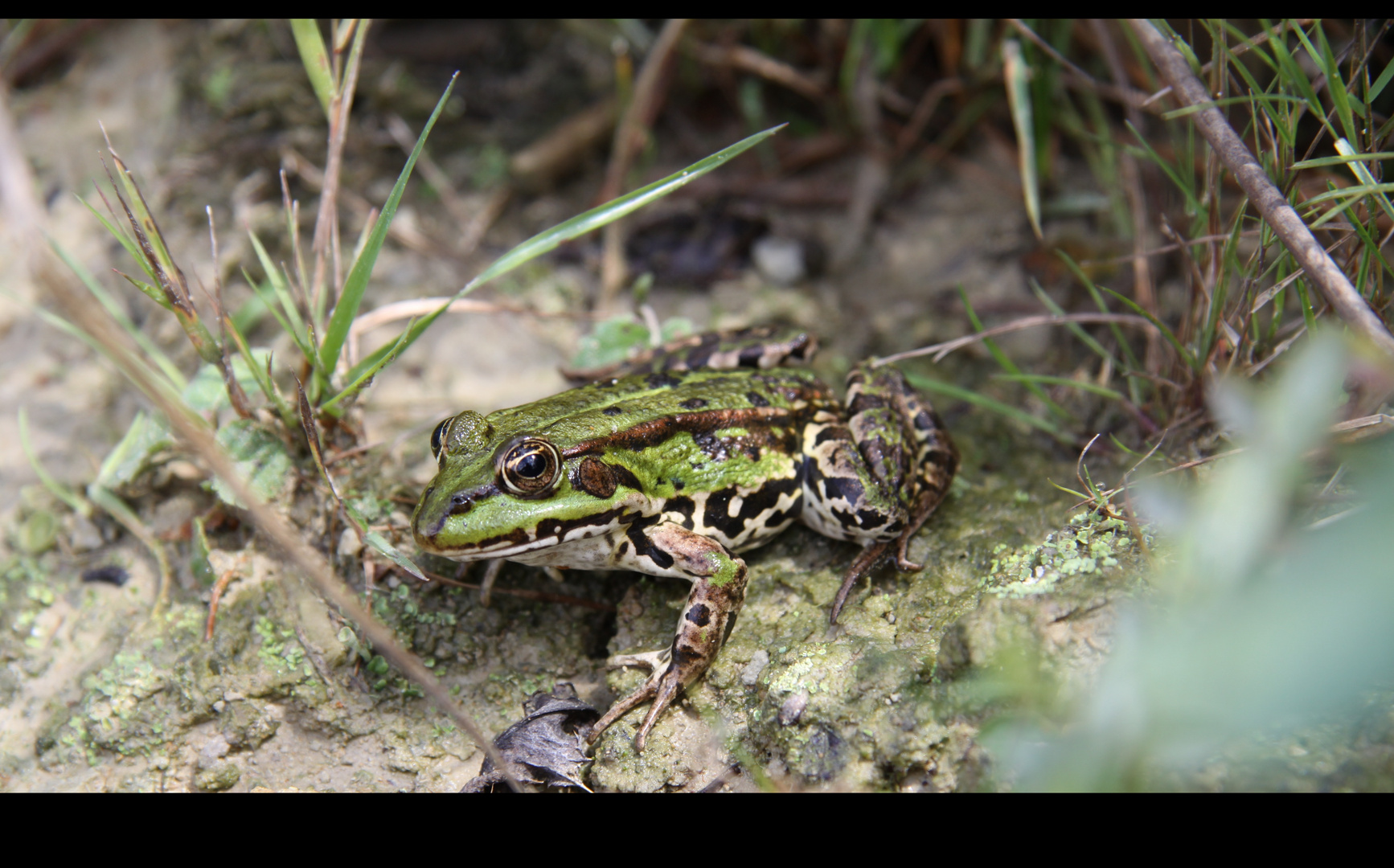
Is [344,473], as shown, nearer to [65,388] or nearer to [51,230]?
[65,388]

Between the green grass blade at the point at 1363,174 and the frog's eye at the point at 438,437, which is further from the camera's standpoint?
the frog's eye at the point at 438,437

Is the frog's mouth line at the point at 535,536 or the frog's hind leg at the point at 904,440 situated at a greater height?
the frog's mouth line at the point at 535,536

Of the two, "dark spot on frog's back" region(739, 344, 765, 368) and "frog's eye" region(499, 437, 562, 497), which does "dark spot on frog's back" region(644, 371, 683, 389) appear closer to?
"dark spot on frog's back" region(739, 344, 765, 368)

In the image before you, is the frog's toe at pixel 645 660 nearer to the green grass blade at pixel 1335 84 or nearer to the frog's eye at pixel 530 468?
the frog's eye at pixel 530 468

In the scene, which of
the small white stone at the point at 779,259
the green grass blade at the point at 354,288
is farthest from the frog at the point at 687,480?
the small white stone at the point at 779,259

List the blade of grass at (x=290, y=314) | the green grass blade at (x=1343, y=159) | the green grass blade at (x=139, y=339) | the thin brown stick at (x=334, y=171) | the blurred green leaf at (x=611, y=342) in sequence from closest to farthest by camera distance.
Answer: the green grass blade at (x=1343, y=159) < the blade of grass at (x=290, y=314) < the thin brown stick at (x=334, y=171) < the green grass blade at (x=139, y=339) < the blurred green leaf at (x=611, y=342)

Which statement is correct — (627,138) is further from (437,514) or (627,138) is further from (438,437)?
(437,514)

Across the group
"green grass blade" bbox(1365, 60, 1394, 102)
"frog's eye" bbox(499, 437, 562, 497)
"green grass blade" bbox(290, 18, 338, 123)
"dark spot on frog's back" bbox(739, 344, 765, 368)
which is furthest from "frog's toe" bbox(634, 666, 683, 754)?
"green grass blade" bbox(1365, 60, 1394, 102)
